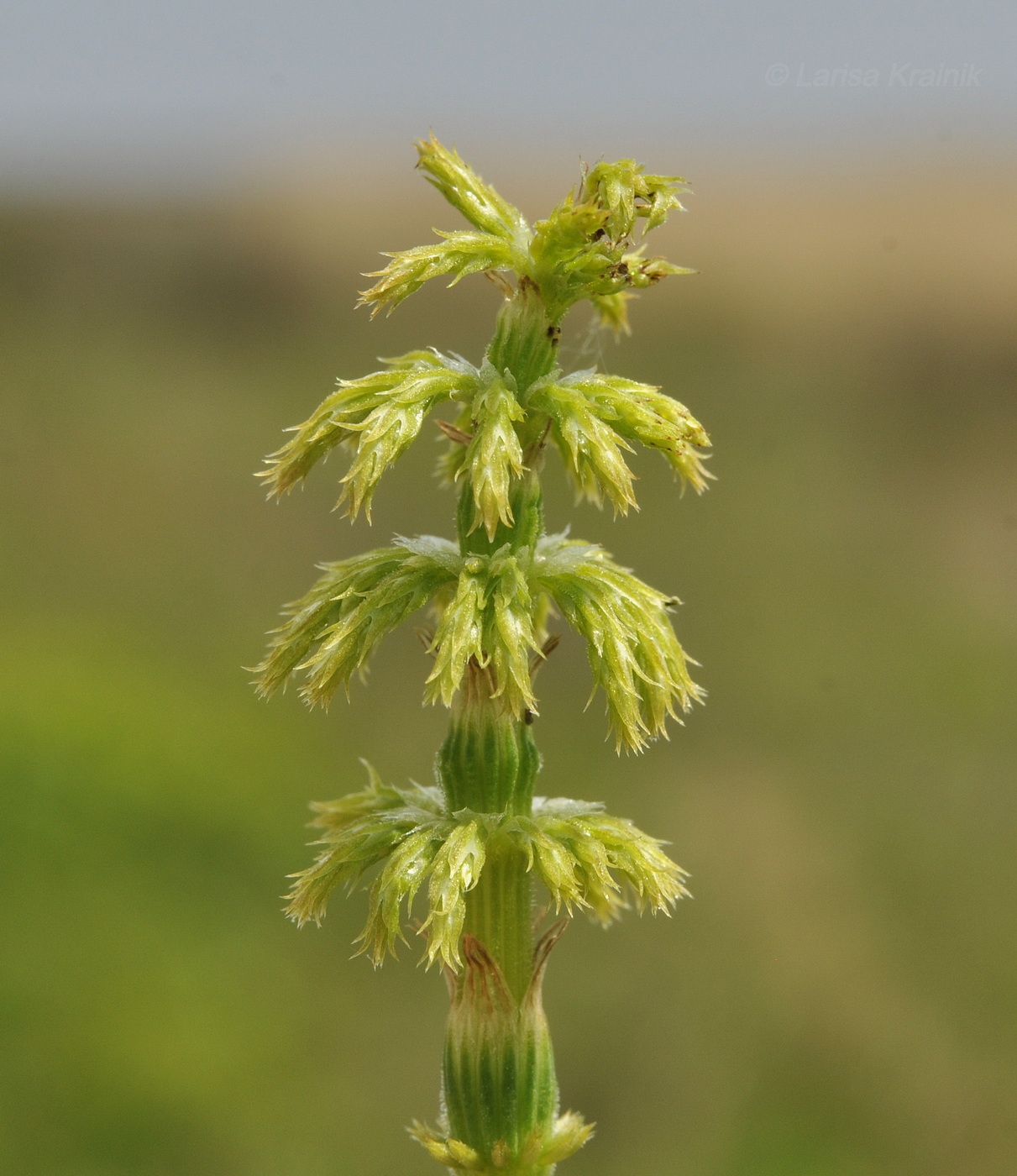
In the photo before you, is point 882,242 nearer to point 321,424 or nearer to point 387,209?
point 387,209

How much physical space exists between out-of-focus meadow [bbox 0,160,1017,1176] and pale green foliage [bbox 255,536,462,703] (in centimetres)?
729

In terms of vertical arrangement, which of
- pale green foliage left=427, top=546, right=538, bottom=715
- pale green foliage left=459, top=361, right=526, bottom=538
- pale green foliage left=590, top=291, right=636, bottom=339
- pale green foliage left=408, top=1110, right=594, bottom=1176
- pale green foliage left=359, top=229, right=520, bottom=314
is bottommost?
pale green foliage left=408, top=1110, right=594, bottom=1176

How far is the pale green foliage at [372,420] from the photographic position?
234 centimetres

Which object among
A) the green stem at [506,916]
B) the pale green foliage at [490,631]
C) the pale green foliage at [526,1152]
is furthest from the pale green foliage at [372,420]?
the pale green foliage at [526,1152]

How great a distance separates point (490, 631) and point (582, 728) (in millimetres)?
11701

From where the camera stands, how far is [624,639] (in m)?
2.44

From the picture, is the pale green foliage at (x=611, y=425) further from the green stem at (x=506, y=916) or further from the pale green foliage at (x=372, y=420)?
the green stem at (x=506, y=916)

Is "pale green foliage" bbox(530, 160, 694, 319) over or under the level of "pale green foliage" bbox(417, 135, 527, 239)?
under

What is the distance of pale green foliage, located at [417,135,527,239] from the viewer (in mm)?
2537

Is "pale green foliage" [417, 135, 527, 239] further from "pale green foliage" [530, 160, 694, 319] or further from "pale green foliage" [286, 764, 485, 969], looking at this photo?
"pale green foliage" [286, 764, 485, 969]

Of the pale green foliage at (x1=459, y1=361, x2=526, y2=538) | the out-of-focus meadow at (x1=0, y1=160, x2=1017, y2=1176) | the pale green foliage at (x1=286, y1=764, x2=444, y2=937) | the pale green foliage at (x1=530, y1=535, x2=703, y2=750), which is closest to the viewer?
the pale green foliage at (x1=459, y1=361, x2=526, y2=538)

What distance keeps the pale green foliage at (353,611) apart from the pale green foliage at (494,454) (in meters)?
0.17

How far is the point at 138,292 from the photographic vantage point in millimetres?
21719

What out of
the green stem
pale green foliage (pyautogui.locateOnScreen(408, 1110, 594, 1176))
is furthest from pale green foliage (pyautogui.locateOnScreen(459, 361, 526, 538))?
pale green foliage (pyautogui.locateOnScreen(408, 1110, 594, 1176))
